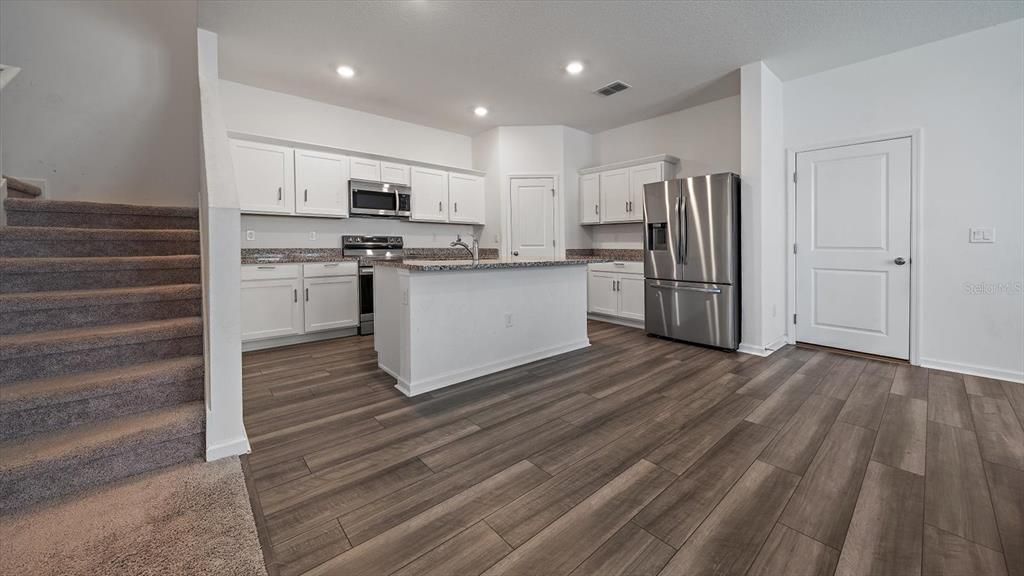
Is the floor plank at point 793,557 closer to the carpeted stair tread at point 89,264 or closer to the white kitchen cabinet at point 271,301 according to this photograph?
the carpeted stair tread at point 89,264

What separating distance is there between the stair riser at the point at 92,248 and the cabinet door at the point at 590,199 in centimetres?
457

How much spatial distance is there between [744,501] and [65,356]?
314 centimetres

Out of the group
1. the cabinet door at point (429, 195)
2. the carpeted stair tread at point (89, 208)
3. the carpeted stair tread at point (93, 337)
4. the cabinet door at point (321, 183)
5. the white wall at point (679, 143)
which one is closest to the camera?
the carpeted stair tread at point (93, 337)

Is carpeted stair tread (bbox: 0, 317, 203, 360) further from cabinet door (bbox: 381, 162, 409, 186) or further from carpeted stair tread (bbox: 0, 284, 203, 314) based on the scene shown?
cabinet door (bbox: 381, 162, 409, 186)

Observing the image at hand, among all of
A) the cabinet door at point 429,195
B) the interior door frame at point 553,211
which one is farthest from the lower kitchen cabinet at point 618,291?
the cabinet door at point 429,195

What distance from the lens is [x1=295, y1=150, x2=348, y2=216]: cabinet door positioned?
4.41 m

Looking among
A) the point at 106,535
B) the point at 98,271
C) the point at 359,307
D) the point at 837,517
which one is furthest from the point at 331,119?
the point at 837,517

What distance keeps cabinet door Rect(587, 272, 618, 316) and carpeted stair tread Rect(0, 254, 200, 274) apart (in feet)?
14.7

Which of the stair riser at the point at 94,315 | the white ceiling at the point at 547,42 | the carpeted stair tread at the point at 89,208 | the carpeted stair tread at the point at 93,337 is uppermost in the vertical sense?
the white ceiling at the point at 547,42

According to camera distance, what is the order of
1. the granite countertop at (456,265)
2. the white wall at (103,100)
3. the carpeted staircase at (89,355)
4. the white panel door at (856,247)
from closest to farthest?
the carpeted staircase at (89,355) < the granite countertop at (456,265) < the white wall at (103,100) < the white panel door at (856,247)

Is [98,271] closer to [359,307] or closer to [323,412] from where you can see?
[323,412]

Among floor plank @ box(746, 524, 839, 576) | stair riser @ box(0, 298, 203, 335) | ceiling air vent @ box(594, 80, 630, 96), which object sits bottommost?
floor plank @ box(746, 524, 839, 576)

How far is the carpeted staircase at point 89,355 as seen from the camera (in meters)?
1.64

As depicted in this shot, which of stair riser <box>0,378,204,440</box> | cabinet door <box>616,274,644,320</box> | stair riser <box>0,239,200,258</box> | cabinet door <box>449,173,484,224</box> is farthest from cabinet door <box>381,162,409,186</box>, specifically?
stair riser <box>0,378,204,440</box>
